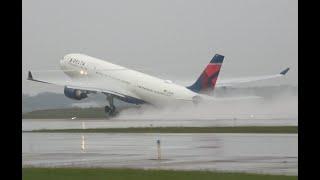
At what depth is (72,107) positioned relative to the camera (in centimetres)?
13400

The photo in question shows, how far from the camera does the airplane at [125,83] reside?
80875 mm

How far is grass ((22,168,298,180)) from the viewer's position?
58.1ft

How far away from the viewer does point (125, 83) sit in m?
86.8

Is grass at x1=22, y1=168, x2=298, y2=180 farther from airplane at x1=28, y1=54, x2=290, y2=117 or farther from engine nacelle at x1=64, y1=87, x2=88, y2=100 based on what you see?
engine nacelle at x1=64, y1=87, x2=88, y2=100

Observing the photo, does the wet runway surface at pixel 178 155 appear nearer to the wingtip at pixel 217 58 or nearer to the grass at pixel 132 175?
the grass at pixel 132 175

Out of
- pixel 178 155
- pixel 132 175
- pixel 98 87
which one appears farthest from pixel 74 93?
pixel 132 175

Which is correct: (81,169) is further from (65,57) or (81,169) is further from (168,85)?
(65,57)

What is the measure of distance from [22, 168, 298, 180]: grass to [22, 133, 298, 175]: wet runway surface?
4.97 feet

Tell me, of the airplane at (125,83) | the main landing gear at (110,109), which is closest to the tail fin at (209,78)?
the airplane at (125,83)

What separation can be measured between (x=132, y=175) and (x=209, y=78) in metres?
63.5
